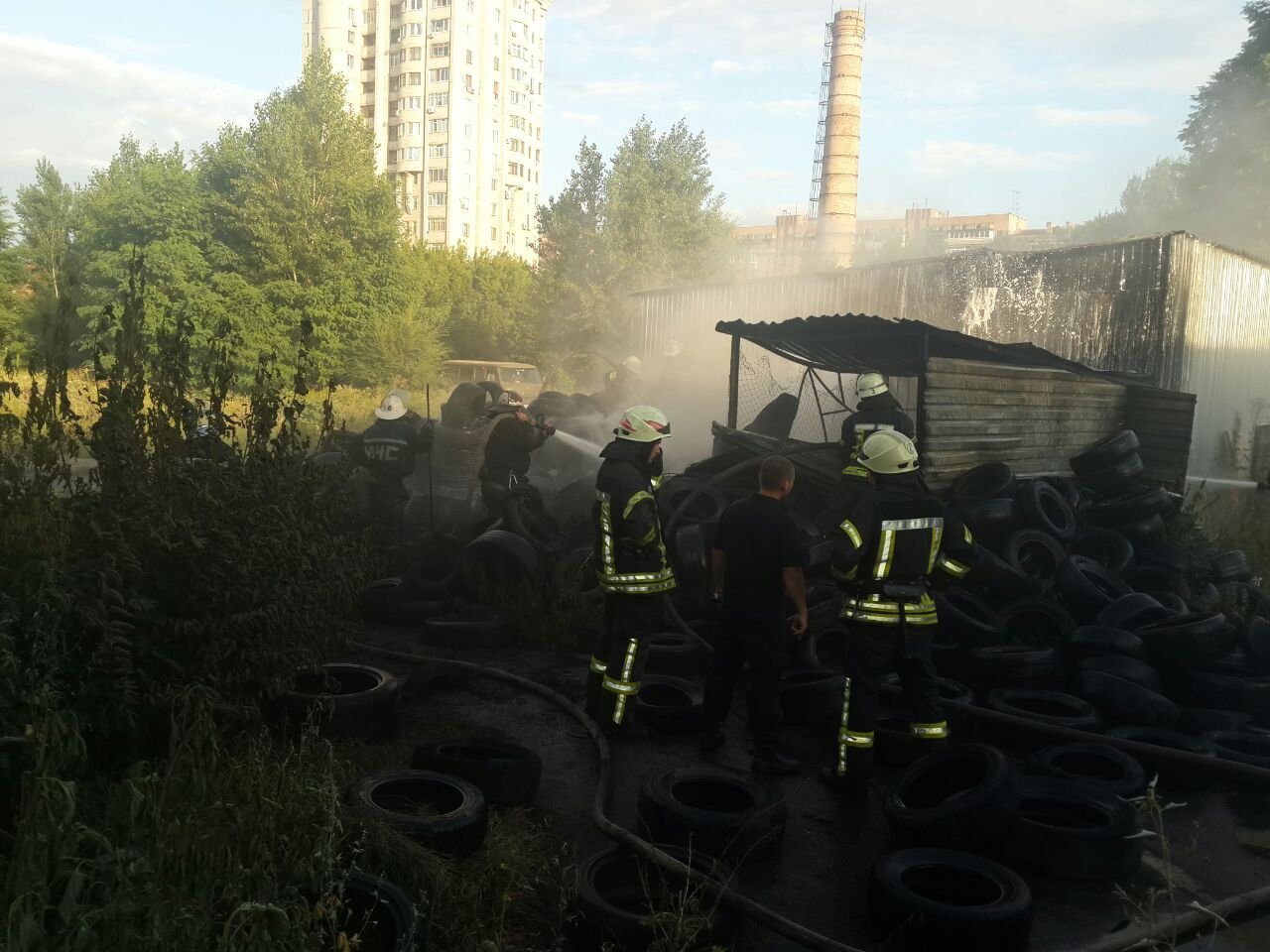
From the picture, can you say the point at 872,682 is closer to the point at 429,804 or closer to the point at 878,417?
the point at 429,804

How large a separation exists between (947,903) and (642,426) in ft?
9.97

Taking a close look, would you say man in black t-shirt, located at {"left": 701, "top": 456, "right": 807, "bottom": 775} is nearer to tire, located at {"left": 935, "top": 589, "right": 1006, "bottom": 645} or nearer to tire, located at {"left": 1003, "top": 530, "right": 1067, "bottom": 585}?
tire, located at {"left": 935, "top": 589, "right": 1006, "bottom": 645}

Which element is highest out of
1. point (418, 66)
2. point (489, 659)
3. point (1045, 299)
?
point (418, 66)

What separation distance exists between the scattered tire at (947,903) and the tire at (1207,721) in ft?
9.48

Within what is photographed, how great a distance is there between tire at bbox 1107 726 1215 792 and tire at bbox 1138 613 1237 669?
0.90 meters

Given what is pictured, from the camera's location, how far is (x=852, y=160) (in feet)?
168

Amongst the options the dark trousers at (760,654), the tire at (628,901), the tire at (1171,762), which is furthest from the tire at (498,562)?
the tire at (1171,762)

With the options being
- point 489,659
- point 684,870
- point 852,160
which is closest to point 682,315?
point 489,659

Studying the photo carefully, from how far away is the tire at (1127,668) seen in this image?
608 centimetres

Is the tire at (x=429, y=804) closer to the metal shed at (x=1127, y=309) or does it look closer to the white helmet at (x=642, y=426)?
the white helmet at (x=642, y=426)

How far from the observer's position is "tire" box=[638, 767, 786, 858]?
13.4 ft

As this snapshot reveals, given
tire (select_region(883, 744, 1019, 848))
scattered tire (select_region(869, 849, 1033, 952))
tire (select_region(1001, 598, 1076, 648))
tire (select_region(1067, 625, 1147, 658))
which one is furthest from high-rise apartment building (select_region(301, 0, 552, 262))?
scattered tire (select_region(869, 849, 1033, 952))

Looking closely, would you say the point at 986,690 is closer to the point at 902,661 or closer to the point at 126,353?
the point at 902,661

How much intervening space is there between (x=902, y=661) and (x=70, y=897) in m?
3.98
